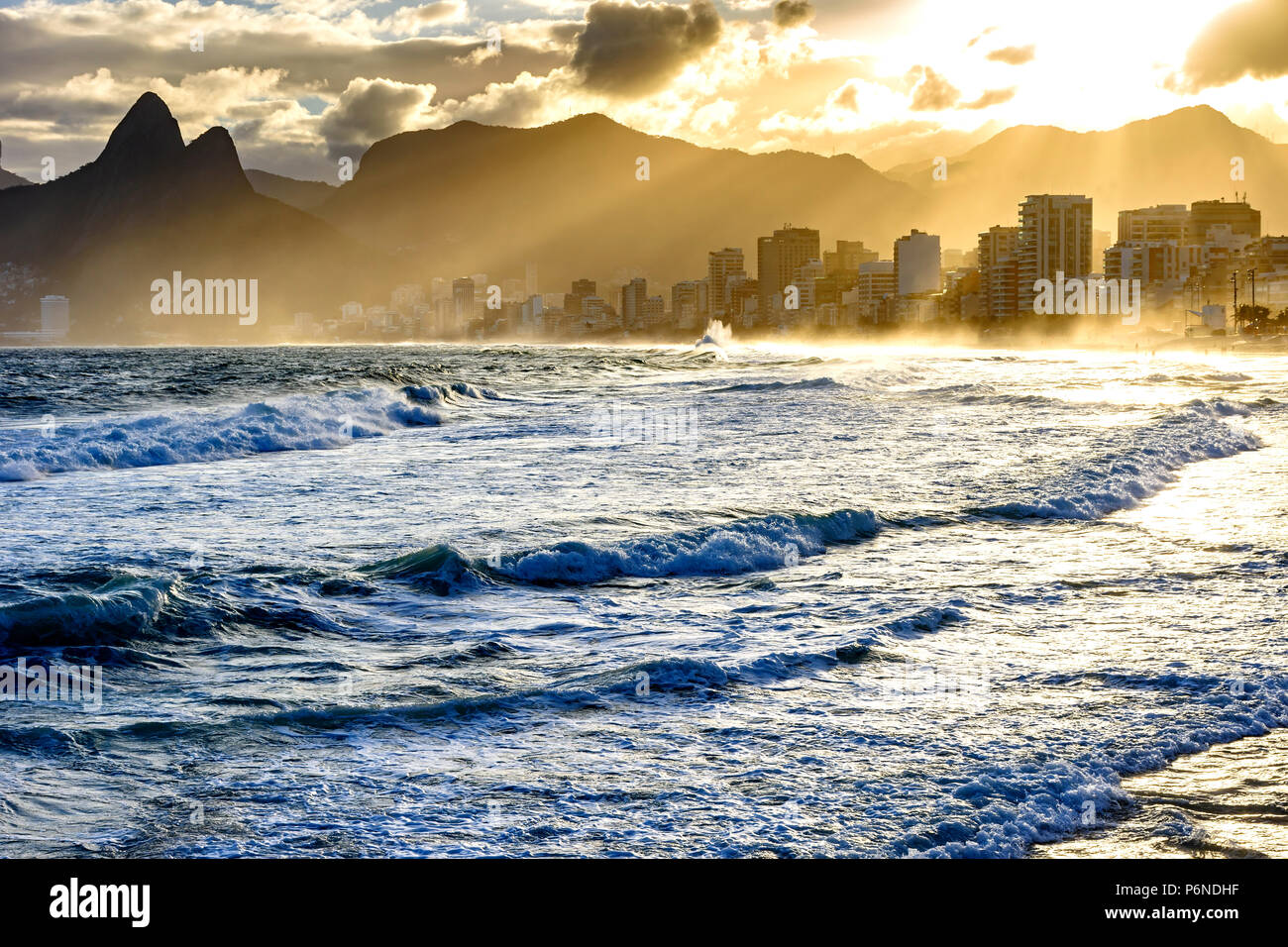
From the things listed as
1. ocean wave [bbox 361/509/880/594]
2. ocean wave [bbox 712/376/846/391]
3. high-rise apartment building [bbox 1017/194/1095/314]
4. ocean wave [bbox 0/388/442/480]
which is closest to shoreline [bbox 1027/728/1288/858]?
ocean wave [bbox 361/509/880/594]

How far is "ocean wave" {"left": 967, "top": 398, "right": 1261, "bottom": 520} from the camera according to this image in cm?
1509

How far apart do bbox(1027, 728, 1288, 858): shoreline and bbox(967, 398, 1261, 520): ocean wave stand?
9.04m

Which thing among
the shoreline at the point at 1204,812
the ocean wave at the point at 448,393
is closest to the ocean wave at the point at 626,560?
the shoreline at the point at 1204,812

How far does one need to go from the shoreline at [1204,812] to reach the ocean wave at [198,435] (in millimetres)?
20869

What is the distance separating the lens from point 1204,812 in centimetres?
526

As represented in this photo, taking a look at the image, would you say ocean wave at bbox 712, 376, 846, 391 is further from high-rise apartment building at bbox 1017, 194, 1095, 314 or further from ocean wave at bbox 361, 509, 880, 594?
high-rise apartment building at bbox 1017, 194, 1095, 314

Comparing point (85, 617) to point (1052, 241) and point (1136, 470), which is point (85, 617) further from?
point (1052, 241)

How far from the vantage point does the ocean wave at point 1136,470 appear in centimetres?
1509

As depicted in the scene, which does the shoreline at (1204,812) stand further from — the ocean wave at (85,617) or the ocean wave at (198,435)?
the ocean wave at (198,435)

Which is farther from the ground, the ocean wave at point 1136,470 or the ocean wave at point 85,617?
the ocean wave at point 1136,470

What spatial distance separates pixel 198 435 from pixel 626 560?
59.5ft

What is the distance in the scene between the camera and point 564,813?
5.28 metres
